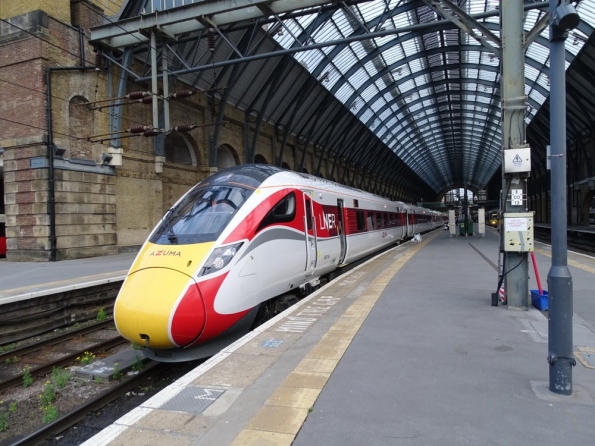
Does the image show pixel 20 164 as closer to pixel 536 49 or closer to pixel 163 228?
pixel 163 228

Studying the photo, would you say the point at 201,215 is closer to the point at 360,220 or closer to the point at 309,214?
the point at 309,214

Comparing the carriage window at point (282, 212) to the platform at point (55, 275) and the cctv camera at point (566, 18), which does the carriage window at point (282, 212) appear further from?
the platform at point (55, 275)

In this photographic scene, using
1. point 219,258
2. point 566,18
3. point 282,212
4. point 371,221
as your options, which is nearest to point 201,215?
point 219,258

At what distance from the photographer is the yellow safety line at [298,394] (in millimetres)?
2982

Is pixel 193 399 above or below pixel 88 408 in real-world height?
above

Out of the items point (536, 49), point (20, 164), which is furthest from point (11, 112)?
point (536, 49)

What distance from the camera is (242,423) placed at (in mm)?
3174

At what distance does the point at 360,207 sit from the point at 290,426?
422 inches

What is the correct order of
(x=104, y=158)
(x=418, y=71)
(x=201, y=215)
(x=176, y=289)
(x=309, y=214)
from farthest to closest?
(x=418, y=71) < (x=104, y=158) < (x=309, y=214) < (x=201, y=215) < (x=176, y=289)

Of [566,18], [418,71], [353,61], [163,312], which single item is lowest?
[163,312]

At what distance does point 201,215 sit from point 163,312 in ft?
5.96

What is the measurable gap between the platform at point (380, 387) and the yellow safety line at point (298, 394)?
0.5 inches

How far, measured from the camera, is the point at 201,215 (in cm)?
630

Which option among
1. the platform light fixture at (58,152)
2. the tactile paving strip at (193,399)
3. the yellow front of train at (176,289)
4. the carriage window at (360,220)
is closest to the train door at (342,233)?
the carriage window at (360,220)
